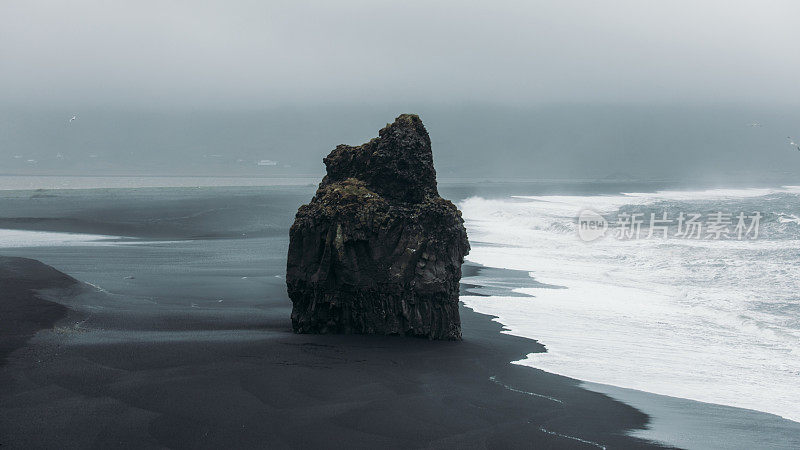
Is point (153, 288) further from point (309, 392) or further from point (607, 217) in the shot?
point (607, 217)

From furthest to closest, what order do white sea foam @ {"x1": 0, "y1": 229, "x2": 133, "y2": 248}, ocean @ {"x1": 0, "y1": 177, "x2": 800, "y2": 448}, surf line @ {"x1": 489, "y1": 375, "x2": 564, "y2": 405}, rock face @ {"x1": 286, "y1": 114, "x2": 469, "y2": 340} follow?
1. white sea foam @ {"x1": 0, "y1": 229, "x2": 133, "y2": 248}
2. rock face @ {"x1": 286, "y1": 114, "x2": 469, "y2": 340}
3. ocean @ {"x1": 0, "y1": 177, "x2": 800, "y2": 448}
4. surf line @ {"x1": 489, "y1": 375, "x2": 564, "y2": 405}

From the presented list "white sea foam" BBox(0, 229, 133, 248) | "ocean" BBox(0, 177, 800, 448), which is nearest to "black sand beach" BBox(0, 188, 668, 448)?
"ocean" BBox(0, 177, 800, 448)

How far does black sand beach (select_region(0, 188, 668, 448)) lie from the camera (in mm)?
7578

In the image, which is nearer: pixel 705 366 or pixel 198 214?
pixel 705 366

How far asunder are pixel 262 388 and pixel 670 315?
11.2 metres

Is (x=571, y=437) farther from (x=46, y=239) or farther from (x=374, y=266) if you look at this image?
(x=46, y=239)

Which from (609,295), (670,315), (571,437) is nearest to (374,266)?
(571,437)

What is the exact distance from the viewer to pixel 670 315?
17.0 m

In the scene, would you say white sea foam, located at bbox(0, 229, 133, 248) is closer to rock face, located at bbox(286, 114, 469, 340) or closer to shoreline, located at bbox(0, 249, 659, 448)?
shoreline, located at bbox(0, 249, 659, 448)

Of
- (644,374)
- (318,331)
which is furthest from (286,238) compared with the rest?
(644,374)

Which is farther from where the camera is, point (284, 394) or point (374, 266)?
point (374, 266)

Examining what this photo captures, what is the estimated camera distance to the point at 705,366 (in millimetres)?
12367

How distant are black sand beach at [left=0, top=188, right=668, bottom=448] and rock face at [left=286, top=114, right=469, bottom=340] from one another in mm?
411

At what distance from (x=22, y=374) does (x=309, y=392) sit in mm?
3426
